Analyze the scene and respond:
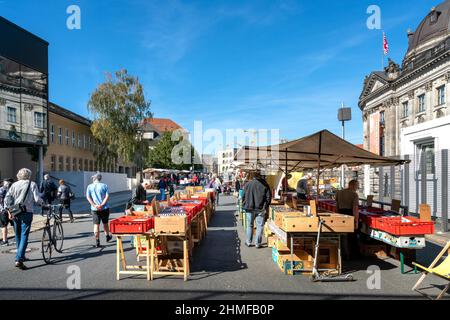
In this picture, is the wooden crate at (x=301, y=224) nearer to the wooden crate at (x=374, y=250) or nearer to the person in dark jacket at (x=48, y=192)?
the wooden crate at (x=374, y=250)

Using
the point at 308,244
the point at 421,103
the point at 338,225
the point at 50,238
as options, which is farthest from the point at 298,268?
the point at 421,103

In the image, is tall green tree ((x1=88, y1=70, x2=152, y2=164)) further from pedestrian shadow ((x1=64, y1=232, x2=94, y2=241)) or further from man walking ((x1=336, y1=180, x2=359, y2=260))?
man walking ((x1=336, y1=180, x2=359, y2=260))

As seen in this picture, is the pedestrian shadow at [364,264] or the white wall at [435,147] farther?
the white wall at [435,147]

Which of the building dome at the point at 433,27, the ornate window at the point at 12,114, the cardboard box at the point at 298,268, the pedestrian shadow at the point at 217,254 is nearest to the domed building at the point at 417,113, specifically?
the building dome at the point at 433,27

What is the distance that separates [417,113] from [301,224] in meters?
47.7

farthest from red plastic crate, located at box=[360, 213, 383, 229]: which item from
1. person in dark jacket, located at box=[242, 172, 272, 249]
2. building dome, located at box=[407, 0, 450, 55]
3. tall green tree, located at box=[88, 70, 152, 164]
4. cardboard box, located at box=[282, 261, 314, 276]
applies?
building dome, located at box=[407, 0, 450, 55]

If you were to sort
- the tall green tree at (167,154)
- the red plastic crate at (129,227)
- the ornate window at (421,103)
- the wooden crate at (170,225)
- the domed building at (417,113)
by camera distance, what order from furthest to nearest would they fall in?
1. the tall green tree at (167,154)
2. the ornate window at (421,103)
3. the domed building at (417,113)
4. the wooden crate at (170,225)
5. the red plastic crate at (129,227)

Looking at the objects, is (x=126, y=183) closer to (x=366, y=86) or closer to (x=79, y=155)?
(x=79, y=155)

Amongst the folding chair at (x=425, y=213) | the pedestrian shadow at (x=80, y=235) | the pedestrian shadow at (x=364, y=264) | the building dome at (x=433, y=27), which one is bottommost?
the pedestrian shadow at (x=80, y=235)

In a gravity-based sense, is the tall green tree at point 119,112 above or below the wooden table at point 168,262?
above

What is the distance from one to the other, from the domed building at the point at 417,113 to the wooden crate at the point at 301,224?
6.81 m

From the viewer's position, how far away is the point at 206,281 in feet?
18.9

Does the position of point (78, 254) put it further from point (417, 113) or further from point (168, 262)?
point (417, 113)

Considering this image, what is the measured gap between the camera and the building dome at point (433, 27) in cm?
4859
